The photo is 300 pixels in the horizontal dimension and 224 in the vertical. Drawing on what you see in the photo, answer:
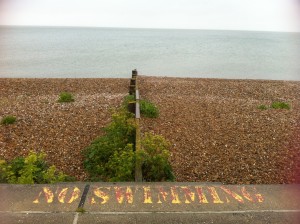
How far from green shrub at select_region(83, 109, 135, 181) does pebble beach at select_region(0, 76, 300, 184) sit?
280 mm

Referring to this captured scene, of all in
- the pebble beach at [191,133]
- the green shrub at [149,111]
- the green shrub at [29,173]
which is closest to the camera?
the green shrub at [29,173]

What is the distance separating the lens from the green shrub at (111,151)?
19.9ft

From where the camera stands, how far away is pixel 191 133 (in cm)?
902

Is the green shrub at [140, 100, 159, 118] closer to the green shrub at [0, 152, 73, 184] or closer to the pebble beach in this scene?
A: the pebble beach

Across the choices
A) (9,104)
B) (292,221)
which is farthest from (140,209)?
(9,104)

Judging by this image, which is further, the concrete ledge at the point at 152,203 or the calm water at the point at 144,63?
the calm water at the point at 144,63

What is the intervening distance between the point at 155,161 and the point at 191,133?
3517 mm

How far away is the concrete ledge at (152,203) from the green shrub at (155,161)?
136 cm

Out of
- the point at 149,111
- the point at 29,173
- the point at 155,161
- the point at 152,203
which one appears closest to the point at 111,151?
the point at 155,161

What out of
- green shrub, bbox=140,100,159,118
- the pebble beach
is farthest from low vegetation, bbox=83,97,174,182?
green shrub, bbox=140,100,159,118

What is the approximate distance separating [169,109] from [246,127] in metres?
3.29

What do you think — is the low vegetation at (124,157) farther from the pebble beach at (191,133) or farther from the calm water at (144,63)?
the calm water at (144,63)

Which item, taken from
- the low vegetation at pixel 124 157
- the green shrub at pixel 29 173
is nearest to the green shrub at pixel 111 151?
the low vegetation at pixel 124 157

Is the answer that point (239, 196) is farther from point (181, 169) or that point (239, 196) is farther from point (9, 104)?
point (9, 104)
